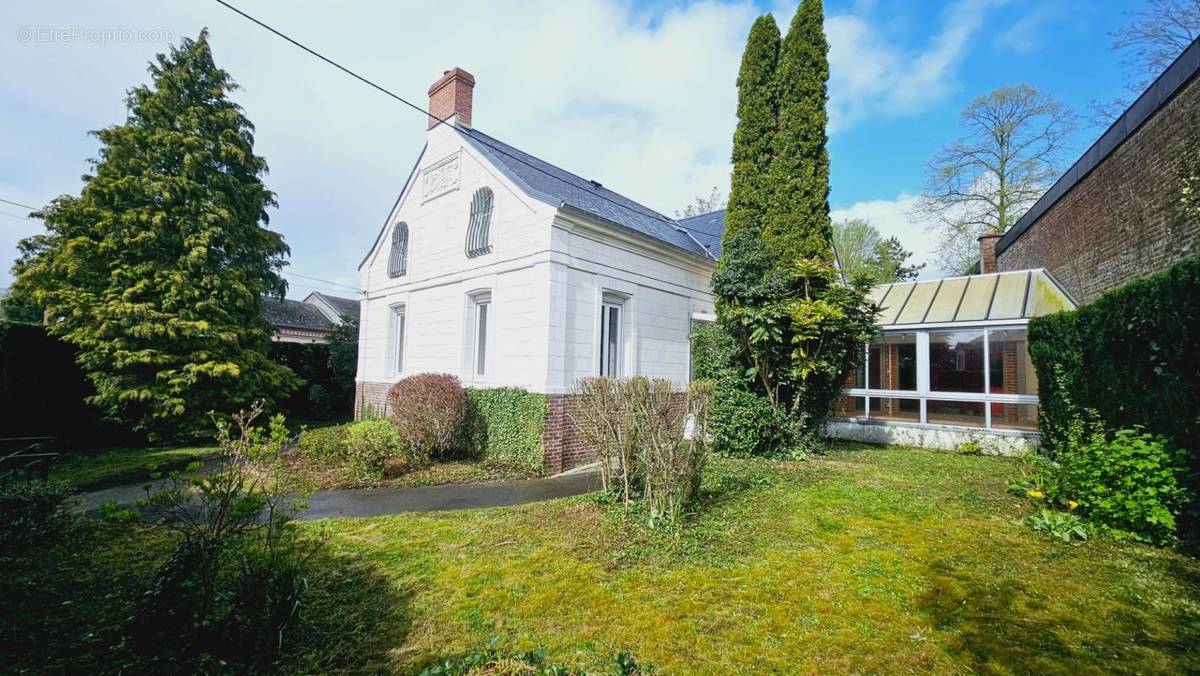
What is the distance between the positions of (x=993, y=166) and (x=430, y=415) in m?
26.2

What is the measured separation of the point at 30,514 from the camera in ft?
14.8

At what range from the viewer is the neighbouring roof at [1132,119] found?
7.32 m

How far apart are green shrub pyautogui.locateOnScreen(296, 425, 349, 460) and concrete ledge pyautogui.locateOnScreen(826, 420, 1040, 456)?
1096cm

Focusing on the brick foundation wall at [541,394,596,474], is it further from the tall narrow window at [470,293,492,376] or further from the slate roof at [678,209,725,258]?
the slate roof at [678,209,725,258]

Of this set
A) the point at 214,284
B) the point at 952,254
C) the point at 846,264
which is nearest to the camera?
the point at 214,284

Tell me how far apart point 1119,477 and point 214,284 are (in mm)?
15819

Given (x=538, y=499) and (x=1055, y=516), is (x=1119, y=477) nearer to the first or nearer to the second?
(x=1055, y=516)

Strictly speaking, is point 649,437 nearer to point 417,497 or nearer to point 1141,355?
point 417,497

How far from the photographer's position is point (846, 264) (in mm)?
30156

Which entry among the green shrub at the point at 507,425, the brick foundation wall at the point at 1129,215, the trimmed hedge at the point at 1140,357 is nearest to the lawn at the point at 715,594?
the trimmed hedge at the point at 1140,357

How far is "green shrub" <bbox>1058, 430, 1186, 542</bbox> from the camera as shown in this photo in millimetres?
4211

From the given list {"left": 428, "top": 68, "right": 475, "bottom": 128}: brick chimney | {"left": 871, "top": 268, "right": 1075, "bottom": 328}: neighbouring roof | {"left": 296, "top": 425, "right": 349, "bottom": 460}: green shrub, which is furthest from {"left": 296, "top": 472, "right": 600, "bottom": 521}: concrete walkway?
{"left": 428, "top": 68, "right": 475, "bottom": 128}: brick chimney

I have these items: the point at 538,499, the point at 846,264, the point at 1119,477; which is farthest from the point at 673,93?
the point at 846,264

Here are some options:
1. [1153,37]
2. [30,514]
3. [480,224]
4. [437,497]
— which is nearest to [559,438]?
[437,497]
